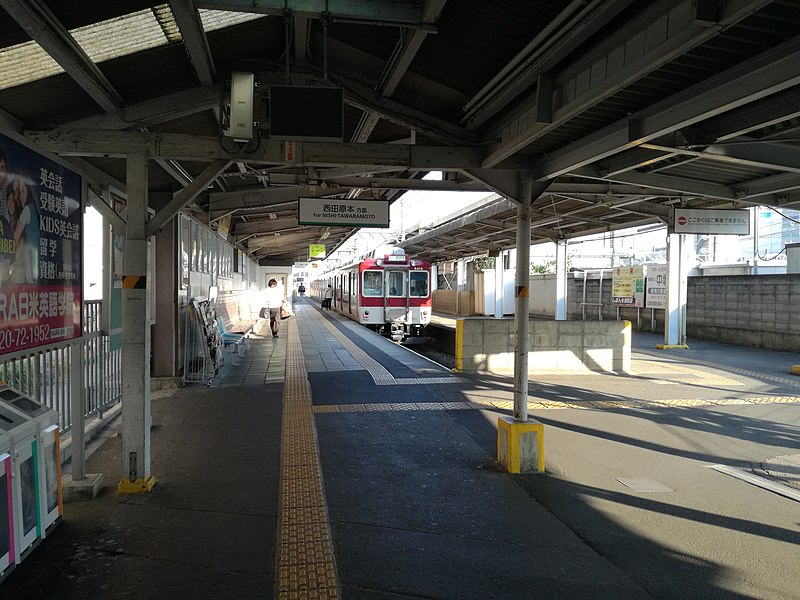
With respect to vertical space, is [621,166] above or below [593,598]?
above

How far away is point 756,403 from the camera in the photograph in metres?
8.64

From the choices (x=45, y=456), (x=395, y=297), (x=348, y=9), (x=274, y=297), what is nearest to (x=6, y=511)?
(x=45, y=456)

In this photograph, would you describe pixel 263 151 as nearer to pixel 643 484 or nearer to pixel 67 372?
pixel 67 372

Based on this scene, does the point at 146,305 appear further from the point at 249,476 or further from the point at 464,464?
the point at 464,464

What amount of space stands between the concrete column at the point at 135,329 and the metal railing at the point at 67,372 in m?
0.41

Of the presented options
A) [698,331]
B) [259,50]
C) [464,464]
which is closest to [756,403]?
[464,464]

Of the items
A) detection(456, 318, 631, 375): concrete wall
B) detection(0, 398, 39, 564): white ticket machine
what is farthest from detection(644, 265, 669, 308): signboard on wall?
detection(0, 398, 39, 564): white ticket machine

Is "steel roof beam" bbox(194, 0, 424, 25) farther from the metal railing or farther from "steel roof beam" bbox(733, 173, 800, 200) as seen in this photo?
"steel roof beam" bbox(733, 173, 800, 200)

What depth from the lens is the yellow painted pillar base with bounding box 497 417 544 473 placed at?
525 cm

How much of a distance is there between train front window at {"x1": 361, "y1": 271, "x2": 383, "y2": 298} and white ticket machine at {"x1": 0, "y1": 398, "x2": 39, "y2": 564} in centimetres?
1585

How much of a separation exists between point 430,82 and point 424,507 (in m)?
3.68

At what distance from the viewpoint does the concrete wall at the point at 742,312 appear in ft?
49.0

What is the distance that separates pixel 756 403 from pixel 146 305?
8.79 meters

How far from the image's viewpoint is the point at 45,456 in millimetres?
3672
